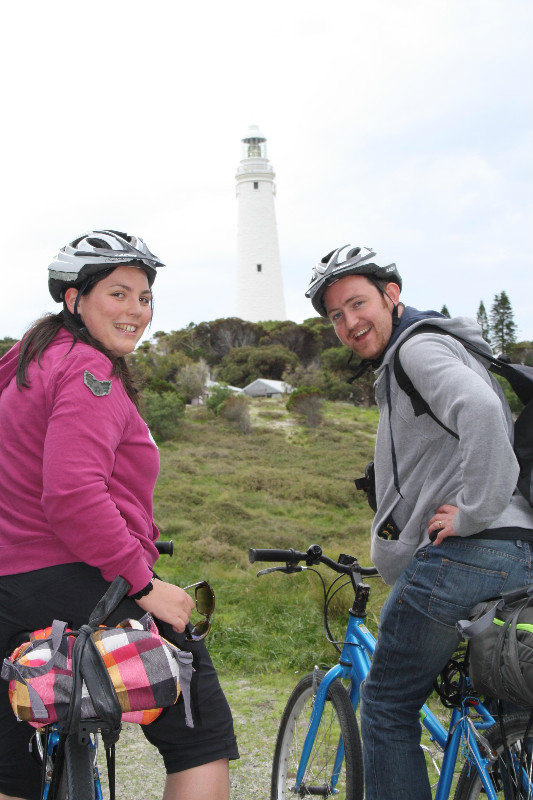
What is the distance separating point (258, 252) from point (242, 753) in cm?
4150

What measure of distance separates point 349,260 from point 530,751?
1.40 metres

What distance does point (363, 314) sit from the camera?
224cm

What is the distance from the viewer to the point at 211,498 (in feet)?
47.3

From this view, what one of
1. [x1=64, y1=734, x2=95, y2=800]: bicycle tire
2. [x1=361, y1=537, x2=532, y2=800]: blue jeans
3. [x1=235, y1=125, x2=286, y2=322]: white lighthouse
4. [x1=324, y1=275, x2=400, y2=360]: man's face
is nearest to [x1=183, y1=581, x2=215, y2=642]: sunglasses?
[x1=64, y1=734, x2=95, y2=800]: bicycle tire

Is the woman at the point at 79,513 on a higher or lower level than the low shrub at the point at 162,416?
lower

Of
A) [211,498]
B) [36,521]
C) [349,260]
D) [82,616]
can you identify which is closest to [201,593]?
[82,616]

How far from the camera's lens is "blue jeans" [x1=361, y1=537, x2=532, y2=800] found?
184 cm

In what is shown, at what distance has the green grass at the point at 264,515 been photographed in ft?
17.4

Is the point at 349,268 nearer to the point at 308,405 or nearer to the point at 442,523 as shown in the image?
the point at 442,523

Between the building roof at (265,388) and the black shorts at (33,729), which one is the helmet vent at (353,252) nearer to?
the black shorts at (33,729)

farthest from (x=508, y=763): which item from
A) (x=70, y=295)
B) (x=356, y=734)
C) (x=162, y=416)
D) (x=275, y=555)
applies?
(x=162, y=416)

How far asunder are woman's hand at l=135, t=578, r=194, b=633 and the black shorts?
3 cm

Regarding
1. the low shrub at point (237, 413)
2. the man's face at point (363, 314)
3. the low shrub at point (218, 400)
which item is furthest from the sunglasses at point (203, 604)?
the low shrub at point (218, 400)

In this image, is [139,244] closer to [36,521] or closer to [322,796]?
[36,521]
